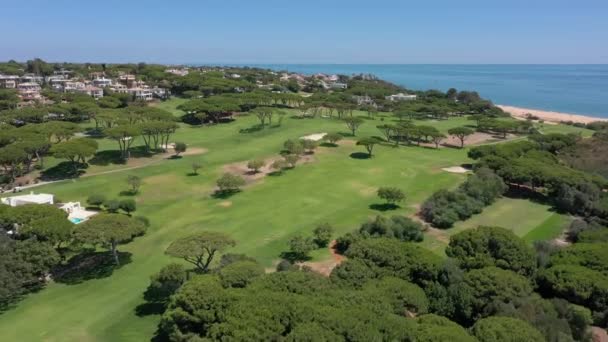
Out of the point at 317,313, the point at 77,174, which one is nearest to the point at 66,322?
the point at 317,313

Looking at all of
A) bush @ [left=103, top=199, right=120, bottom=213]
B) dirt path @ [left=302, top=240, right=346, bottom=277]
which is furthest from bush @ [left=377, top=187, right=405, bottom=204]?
bush @ [left=103, top=199, right=120, bottom=213]

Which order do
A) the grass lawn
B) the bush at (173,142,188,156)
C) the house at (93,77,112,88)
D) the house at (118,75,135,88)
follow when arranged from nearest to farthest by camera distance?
the grass lawn → the bush at (173,142,188,156) → the house at (93,77,112,88) → the house at (118,75,135,88)

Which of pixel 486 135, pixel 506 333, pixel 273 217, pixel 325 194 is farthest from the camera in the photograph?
pixel 486 135

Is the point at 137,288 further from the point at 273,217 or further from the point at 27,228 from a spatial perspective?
the point at 273,217

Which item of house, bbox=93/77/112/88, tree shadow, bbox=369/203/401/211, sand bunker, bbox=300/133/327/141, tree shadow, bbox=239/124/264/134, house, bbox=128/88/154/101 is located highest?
house, bbox=93/77/112/88

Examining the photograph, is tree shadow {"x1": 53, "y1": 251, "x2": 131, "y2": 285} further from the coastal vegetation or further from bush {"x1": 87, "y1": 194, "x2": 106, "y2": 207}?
bush {"x1": 87, "y1": 194, "x2": 106, "y2": 207}
